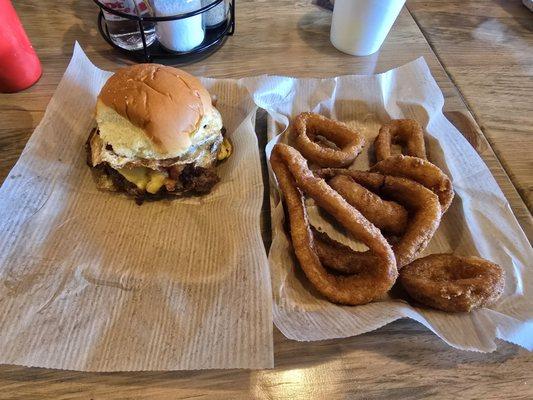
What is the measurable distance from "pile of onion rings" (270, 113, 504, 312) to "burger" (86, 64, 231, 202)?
0.72 ft

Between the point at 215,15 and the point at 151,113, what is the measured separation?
782 mm

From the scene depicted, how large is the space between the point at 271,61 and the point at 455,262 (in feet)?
3.36

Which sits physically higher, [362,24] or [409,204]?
[362,24]

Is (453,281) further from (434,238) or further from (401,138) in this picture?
(401,138)

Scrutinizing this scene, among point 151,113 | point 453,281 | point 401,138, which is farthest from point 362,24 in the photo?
point 453,281

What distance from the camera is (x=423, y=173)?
3.38ft

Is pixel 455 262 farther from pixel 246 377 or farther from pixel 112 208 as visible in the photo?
pixel 112 208

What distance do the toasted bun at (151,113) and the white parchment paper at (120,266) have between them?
16 cm

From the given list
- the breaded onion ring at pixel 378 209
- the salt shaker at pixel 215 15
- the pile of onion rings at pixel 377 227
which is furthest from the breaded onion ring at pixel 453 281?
the salt shaker at pixel 215 15

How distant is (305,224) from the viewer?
93cm

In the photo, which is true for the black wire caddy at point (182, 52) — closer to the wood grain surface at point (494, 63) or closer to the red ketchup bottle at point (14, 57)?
the red ketchup bottle at point (14, 57)

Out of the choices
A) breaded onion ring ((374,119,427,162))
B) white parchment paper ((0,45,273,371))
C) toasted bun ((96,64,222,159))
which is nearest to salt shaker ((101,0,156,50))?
white parchment paper ((0,45,273,371))

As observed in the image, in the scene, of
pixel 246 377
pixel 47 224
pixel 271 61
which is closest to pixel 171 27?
pixel 271 61

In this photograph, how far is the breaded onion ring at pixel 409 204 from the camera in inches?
35.8
